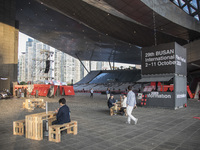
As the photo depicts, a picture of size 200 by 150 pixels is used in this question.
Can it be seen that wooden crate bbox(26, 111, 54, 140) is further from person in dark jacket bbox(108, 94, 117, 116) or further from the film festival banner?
the film festival banner

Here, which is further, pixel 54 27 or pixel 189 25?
pixel 54 27

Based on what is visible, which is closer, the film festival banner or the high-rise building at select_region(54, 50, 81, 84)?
the film festival banner

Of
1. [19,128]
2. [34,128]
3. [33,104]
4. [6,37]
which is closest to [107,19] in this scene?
[6,37]

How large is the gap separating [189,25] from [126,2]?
12.0 m

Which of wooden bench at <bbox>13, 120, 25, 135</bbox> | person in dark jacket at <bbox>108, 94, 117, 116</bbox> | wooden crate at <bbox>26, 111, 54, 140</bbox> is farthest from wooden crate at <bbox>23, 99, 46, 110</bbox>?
wooden crate at <bbox>26, 111, 54, 140</bbox>

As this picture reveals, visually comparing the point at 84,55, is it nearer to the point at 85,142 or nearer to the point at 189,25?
the point at 189,25

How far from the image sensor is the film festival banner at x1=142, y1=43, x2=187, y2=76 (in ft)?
47.0

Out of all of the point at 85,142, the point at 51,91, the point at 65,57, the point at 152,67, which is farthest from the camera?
the point at 65,57

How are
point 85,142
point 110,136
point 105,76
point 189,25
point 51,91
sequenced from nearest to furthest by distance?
point 85,142 → point 110,136 → point 51,91 → point 189,25 → point 105,76

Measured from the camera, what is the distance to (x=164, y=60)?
1477 centimetres

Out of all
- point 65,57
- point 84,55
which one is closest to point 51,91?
point 84,55

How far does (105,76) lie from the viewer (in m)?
64.4

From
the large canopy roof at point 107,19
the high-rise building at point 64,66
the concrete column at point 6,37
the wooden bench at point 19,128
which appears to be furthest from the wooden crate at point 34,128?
the high-rise building at point 64,66

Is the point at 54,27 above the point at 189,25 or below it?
above
